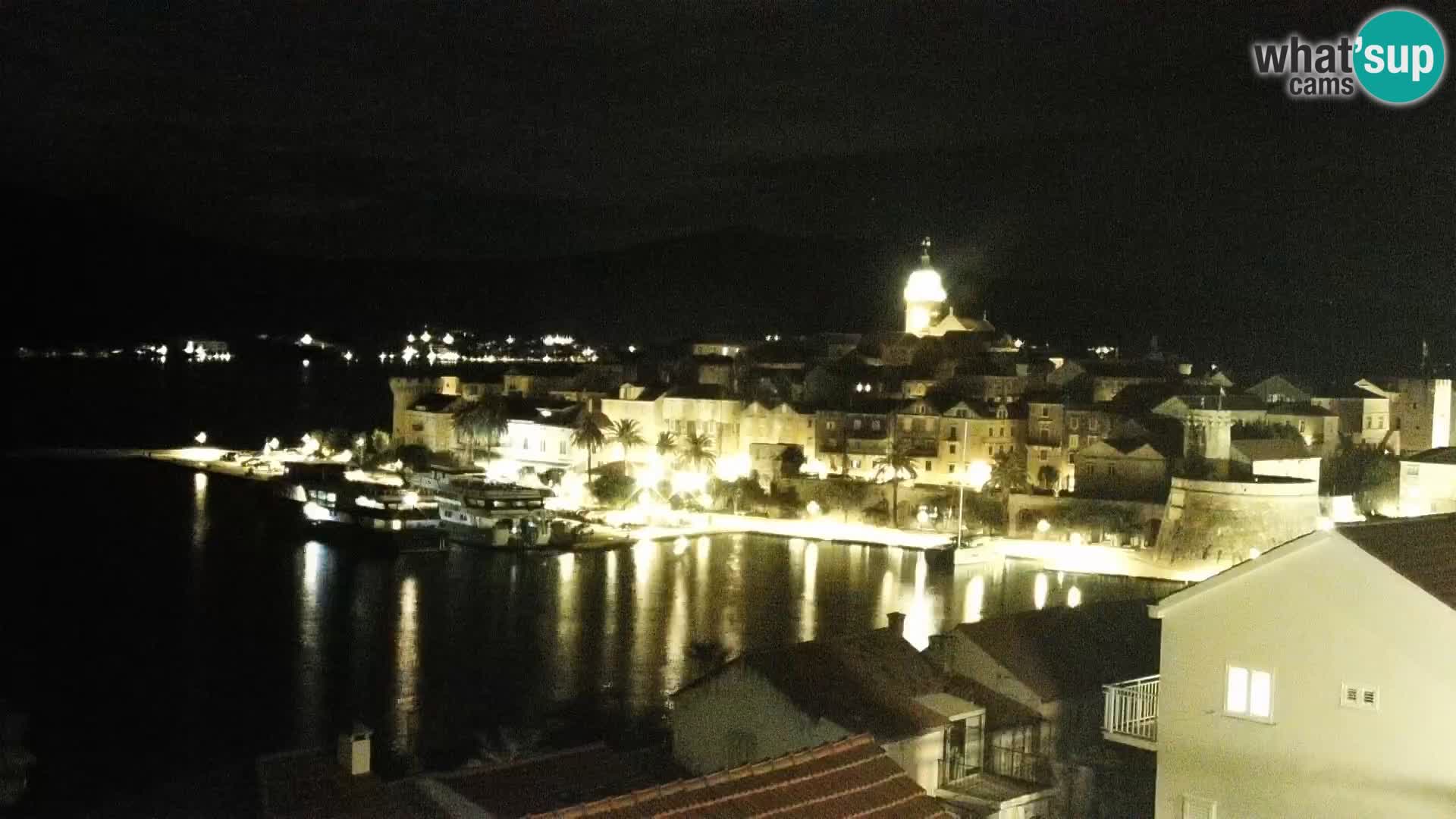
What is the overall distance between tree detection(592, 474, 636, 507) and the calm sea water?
332 cm

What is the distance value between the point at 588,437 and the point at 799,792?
23488 millimetres

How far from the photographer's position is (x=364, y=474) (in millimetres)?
29609

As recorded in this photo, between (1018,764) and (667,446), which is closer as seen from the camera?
(1018,764)

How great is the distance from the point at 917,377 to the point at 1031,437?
4.95m

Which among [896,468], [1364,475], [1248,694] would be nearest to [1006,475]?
[896,468]

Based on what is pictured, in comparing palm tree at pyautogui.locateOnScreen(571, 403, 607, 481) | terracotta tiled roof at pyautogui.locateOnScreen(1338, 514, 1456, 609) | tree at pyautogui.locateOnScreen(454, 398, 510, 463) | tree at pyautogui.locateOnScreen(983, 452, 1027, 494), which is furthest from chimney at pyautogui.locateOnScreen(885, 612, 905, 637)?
tree at pyautogui.locateOnScreen(454, 398, 510, 463)

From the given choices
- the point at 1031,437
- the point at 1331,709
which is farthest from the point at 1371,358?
the point at 1331,709

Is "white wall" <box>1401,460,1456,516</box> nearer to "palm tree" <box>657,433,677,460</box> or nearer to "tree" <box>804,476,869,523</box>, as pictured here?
"tree" <box>804,476,869,523</box>

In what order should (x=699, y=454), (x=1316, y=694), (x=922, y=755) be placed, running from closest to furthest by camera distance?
1. (x=1316, y=694)
2. (x=922, y=755)
3. (x=699, y=454)

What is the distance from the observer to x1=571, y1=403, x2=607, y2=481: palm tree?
85.0 feet

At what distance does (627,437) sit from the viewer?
2617 centimetres

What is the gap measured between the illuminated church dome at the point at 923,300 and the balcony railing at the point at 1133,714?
28542mm

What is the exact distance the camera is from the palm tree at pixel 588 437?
85.0 ft

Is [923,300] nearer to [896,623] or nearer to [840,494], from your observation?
[840,494]
